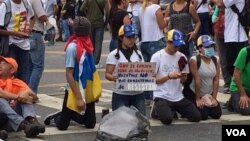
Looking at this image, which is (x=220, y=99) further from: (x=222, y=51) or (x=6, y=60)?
(x=6, y=60)

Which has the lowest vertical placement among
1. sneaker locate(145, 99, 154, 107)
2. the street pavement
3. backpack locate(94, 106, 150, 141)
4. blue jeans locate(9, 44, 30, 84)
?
the street pavement

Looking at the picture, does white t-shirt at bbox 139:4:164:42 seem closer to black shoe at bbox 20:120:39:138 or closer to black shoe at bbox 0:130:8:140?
black shoe at bbox 20:120:39:138

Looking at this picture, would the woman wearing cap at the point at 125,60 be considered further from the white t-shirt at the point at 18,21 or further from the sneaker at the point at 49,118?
the white t-shirt at the point at 18,21

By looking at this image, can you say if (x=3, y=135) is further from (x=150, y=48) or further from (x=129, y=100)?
(x=150, y=48)

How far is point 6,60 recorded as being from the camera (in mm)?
8875

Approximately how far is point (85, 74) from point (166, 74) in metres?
1.23

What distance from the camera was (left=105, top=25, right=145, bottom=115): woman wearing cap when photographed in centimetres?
913

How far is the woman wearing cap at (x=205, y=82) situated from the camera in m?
9.79

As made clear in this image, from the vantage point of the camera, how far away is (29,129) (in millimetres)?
8445

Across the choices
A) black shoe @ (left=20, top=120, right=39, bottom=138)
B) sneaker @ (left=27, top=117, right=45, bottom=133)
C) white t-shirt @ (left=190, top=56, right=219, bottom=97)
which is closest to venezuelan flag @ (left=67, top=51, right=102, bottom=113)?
sneaker @ (left=27, top=117, right=45, bottom=133)

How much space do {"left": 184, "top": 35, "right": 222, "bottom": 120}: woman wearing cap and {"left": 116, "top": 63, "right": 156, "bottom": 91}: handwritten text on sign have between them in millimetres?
944

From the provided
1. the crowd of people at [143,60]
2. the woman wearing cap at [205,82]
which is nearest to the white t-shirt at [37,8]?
the crowd of people at [143,60]

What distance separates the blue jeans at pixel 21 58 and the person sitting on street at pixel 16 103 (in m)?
1.44

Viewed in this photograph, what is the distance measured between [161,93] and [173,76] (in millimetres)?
339
